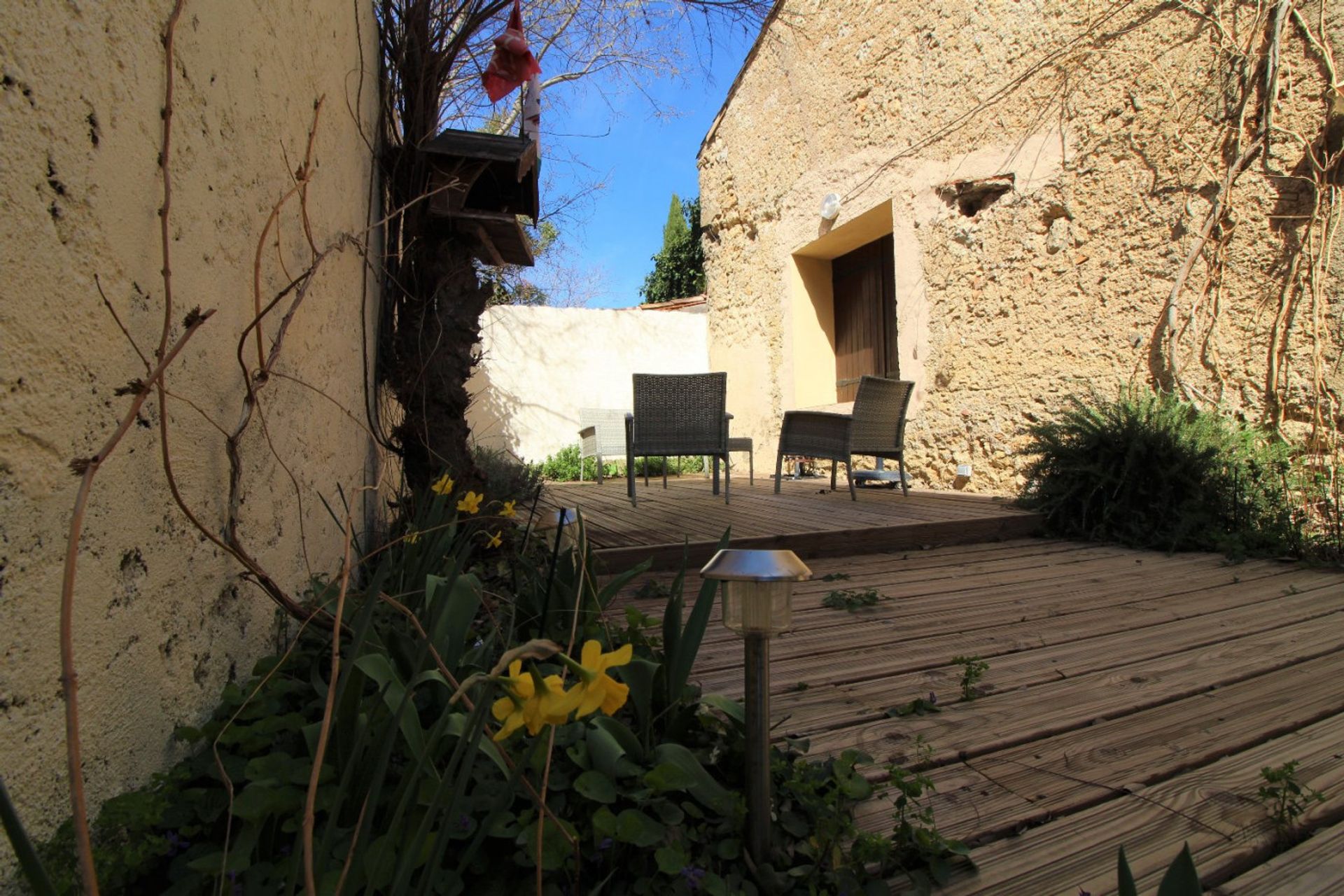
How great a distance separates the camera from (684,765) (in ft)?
3.05

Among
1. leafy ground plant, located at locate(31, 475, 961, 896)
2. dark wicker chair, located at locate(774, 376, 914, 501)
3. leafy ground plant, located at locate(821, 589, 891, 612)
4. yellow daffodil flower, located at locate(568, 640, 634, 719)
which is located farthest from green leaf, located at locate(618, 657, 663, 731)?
dark wicker chair, located at locate(774, 376, 914, 501)

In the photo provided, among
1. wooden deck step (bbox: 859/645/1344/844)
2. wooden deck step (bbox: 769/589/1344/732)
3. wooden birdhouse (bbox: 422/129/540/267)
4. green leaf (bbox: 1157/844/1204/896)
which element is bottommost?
wooden deck step (bbox: 859/645/1344/844)

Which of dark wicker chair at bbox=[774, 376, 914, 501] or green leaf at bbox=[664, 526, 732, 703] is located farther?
dark wicker chair at bbox=[774, 376, 914, 501]

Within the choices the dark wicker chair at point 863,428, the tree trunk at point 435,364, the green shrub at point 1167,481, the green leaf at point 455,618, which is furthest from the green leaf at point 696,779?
the dark wicker chair at point 863,428

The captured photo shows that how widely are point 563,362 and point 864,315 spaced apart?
12.8 feet

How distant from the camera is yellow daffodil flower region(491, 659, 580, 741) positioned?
44 centimetres

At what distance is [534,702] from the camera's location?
0.45 meters

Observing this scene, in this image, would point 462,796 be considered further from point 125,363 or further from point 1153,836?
point 1153,836

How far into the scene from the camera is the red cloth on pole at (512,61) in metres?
2.33

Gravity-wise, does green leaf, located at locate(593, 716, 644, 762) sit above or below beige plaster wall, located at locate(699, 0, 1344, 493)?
below

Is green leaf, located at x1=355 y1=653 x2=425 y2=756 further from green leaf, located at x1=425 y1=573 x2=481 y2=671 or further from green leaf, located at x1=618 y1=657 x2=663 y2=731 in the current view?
green leaf, located at x1=618 y1=657 x2=663 y2=731

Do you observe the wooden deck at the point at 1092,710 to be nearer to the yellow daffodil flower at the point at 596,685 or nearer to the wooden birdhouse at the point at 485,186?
the yellow daffodil flower at the point at 596,685

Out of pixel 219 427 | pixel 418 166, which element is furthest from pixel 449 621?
pixel 418 166

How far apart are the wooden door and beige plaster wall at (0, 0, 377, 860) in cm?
530
